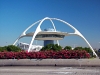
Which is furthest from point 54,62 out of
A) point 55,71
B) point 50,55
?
point 55,71

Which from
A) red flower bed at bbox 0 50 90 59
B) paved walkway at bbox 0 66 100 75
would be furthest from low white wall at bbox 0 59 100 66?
paved walkway at bbox 0 66 100 75

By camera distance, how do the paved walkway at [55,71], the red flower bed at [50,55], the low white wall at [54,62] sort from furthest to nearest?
the red flower bed at [50,55] → the low white wall at [54,62] → the paved walkway at [55,71]

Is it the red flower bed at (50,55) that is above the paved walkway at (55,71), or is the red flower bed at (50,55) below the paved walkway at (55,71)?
above

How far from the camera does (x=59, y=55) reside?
45.4ft

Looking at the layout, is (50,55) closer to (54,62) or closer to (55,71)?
(54,62)

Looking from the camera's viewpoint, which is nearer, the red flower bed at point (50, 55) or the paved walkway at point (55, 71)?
the paved walkway at point (55, 71)

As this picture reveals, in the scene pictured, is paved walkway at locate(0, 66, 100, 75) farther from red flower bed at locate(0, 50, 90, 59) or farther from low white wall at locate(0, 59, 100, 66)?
red flower bed at locate(0, 50, 90, 59)

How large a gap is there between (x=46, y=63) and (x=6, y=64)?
123 inches

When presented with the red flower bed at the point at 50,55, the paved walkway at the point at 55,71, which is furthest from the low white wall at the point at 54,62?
the paved walkway at the point at 55,71

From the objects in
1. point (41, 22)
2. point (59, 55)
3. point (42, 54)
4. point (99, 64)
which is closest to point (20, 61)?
point (42, 54)

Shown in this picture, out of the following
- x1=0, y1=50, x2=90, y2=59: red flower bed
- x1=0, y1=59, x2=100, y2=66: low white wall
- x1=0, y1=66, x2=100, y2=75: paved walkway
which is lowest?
x1=0, y1=66, x2=100, y2=75: paved walkway

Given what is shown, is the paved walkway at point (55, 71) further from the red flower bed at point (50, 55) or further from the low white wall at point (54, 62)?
the red flower bed at point (50, 55)

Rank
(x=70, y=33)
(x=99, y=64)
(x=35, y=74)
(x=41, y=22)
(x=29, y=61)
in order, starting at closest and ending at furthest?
(x=35, y=74), (x=99, y=64), (x=29, y=61), (x=41, y=22), (x=70, y=33)

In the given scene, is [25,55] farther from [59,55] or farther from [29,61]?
[59,55]
